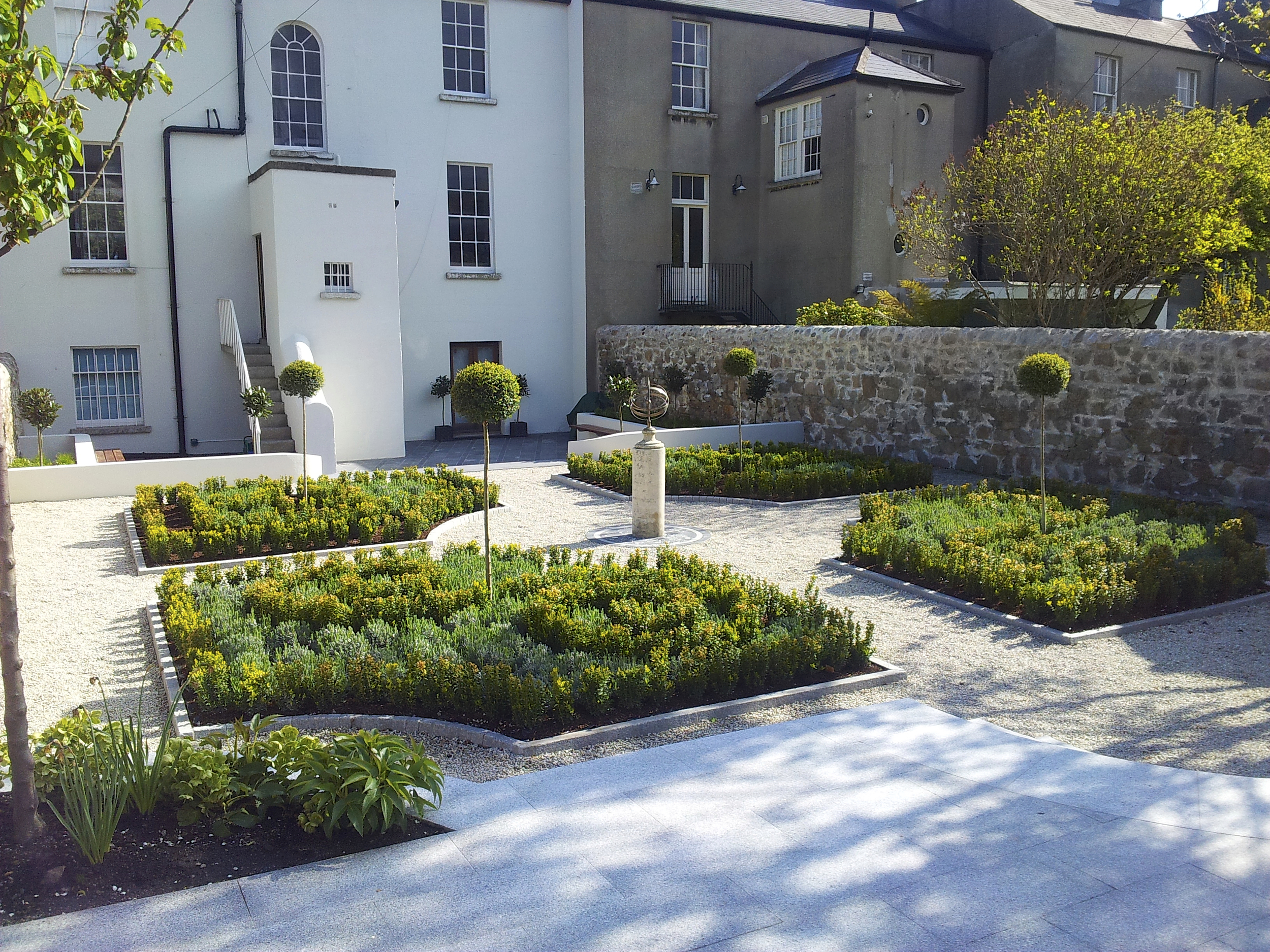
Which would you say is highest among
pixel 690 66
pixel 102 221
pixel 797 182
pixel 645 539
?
pixel 690 66

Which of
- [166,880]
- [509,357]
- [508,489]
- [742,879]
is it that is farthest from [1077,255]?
[166,880]

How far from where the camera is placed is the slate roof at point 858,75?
19500 millimetres

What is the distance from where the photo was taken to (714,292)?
2170 cm

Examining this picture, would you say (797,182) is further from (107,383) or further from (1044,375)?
(107,383)

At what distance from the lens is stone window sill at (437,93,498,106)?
1903 centimetres

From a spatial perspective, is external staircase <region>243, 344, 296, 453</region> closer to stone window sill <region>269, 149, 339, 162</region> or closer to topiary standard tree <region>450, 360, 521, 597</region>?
stone window sill <region>269, 149, 339, 162</region>

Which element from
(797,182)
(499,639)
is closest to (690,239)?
(797,182)

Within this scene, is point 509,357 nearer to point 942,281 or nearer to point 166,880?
point 942,281

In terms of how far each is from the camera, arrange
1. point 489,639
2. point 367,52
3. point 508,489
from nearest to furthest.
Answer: point 489,639 < point 508,489 < point 367,52

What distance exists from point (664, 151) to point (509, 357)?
5395mm

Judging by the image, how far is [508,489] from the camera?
44.1 feet

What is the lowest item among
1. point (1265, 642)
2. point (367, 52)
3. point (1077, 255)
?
point (1265, 642)

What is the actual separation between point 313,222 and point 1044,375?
1173cm

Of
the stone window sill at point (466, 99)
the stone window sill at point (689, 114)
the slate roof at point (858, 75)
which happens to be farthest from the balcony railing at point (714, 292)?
the stone window sill at point (466, 99)
